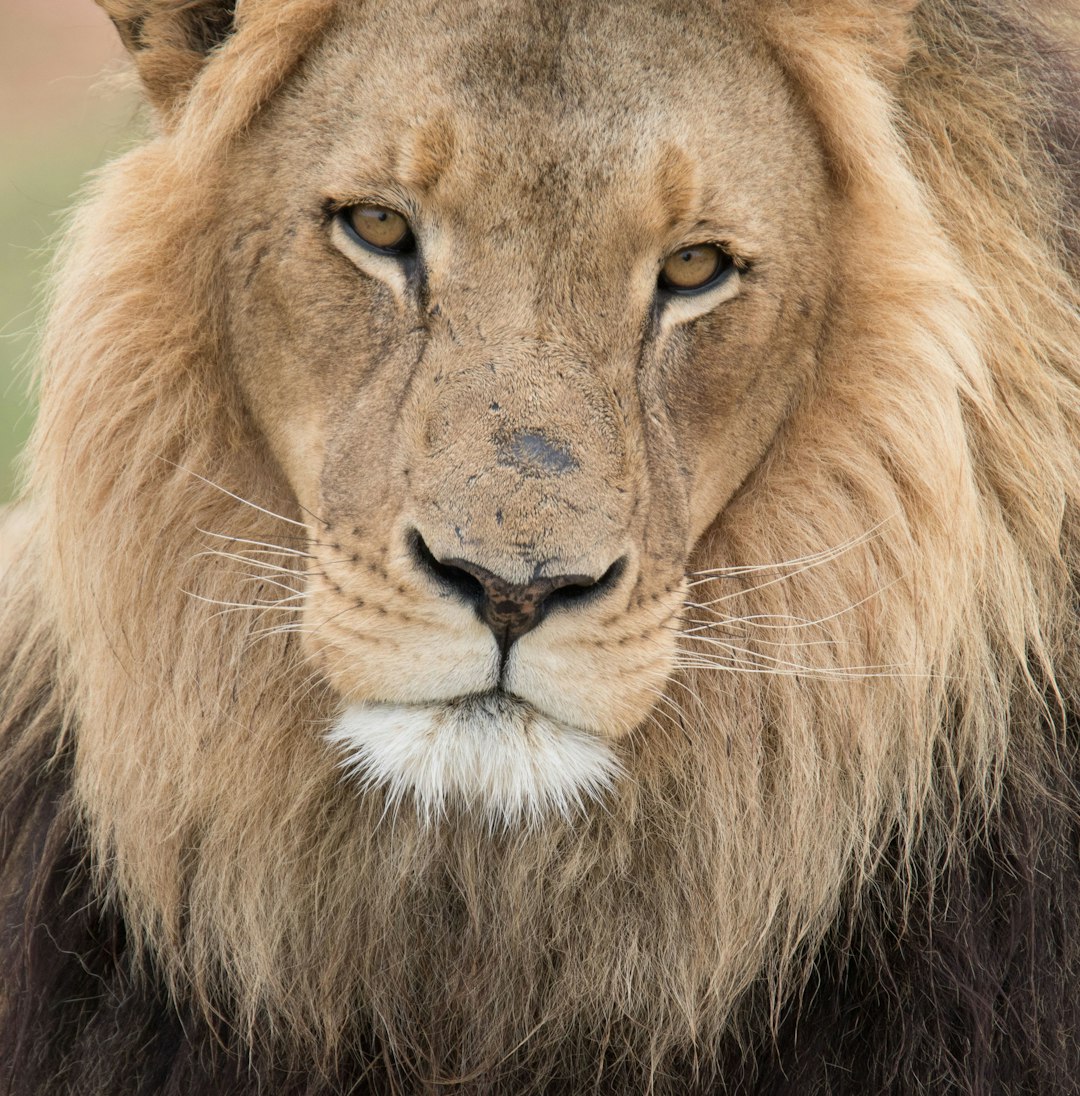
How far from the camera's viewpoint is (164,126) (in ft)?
8.69

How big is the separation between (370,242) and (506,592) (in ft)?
2.10

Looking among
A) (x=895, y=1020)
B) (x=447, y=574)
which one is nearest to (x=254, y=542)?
(x=447, y=574)

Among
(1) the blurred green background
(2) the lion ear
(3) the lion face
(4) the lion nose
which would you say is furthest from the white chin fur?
(1) the blurred green background

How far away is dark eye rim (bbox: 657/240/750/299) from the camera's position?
2.46m

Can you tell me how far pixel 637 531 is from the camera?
7.67 ft

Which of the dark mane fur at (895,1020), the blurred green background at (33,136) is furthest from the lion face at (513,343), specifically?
the blurred green background at (33,136)

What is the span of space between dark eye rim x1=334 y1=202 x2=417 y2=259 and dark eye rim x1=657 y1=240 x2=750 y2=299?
37 centimetres

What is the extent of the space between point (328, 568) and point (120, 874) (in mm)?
749

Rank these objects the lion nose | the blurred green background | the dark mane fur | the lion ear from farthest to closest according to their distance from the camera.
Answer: the blurred green background, the dark mane fur, the lion ear, the lion nose

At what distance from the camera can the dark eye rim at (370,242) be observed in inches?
96.0

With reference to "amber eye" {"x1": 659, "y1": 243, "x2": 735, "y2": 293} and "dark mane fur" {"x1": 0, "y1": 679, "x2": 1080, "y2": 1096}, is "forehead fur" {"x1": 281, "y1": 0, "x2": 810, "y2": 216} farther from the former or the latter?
"dark mane fur" {"x1": 0, "y1": 679, "x2": 1080, "y2": 1096}

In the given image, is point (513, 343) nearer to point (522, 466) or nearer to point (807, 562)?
point (522, 466)

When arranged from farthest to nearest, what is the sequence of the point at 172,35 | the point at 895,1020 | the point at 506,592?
the point at 895,1020
the point at 172,35
the point at 506,592

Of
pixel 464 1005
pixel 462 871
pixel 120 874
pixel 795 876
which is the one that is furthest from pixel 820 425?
pixel 120 874
